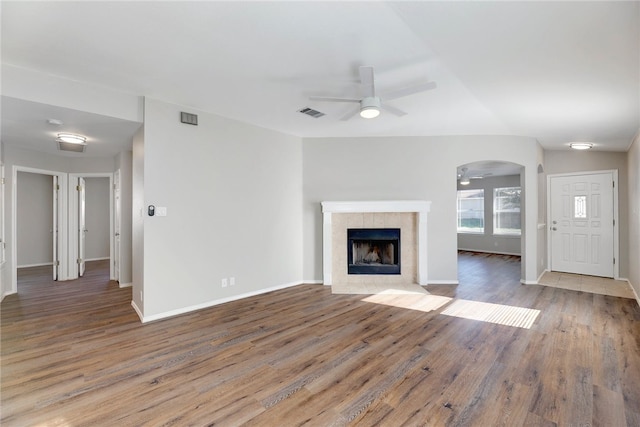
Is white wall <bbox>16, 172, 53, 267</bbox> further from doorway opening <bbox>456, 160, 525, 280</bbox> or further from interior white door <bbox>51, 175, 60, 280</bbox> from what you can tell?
doorway opening <bbox>456, 160, 525, 280</bbox>

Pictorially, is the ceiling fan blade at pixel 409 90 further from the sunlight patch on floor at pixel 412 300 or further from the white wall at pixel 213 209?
the sunlight patch on floor at pixel 412 300

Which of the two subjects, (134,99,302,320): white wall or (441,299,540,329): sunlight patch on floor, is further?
(134,99,302,320): white wall

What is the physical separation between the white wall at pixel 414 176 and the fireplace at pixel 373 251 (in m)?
0.57

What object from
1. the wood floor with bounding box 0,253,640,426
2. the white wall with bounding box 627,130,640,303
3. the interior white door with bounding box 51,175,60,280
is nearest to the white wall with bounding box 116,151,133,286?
the wood floor with bounding box 0,253,640,426

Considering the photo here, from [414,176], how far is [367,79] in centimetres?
287

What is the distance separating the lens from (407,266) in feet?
16.9

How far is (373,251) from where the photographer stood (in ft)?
17.6

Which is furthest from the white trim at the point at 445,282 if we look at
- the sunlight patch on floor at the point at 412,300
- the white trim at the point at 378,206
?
the white trim at the point at 378,206

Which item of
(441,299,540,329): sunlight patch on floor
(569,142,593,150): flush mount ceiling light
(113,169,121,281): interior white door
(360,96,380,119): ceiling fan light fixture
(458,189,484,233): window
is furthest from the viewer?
(458,189,484,233): window

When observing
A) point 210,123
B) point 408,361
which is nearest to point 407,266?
point 408,361

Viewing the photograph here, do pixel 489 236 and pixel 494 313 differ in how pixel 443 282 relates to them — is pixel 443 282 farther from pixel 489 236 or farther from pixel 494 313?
pixel 489 236

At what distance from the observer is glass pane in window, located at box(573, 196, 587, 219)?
5562 millimetres

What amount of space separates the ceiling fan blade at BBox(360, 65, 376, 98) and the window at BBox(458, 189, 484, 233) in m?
7.86

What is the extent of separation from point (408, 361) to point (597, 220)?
554cm
